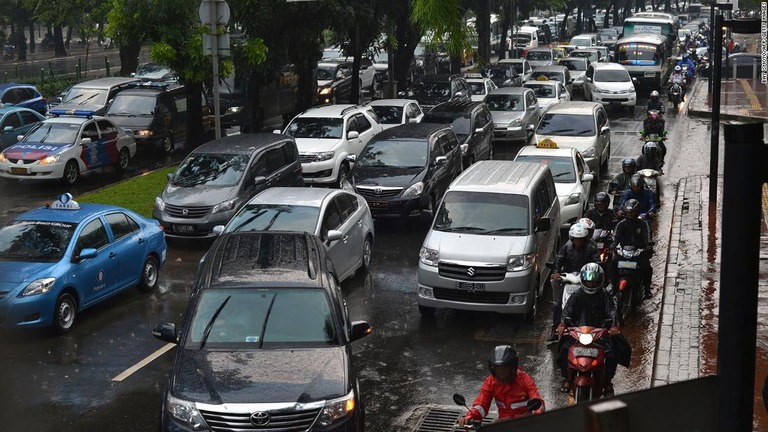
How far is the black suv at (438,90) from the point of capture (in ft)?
109

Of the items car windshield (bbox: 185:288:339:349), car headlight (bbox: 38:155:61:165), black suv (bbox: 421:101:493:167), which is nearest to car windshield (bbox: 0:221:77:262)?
car windshield (bbox: 185:288:339:349)

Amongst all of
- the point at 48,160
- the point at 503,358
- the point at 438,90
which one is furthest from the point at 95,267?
the point at 438,90

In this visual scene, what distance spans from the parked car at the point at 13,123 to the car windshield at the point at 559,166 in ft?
46.3

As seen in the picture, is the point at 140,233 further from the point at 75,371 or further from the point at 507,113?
the point at 507,113

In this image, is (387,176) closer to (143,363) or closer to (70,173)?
(70,173)

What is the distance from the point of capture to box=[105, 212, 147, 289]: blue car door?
583 inches

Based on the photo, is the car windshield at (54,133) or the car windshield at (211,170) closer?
the car windshield at (211,170)

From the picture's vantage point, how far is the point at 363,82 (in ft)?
146

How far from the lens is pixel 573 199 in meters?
19.3

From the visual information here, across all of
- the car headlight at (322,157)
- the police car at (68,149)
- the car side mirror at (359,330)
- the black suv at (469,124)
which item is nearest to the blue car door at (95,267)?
the car side mirror at (359,330)

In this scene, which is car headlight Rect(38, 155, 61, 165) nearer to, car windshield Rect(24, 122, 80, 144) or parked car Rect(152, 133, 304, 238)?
car windshield Rect(24, 122, 80, 144)

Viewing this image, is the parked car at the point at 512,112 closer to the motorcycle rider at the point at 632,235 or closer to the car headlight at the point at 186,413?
the motorcycle rider at the point at 632,235

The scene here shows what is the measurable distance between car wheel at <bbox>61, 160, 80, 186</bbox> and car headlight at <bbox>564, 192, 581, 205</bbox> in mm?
11325

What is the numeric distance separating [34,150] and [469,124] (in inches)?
398
